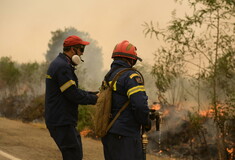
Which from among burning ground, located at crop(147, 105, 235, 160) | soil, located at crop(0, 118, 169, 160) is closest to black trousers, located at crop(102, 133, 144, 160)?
soil, located at crop(0, 118, 169, 160)

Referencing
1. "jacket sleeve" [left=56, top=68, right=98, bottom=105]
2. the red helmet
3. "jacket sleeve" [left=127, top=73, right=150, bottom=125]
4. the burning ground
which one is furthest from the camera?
the burning ground

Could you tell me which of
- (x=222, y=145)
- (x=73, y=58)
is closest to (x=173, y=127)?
(x=222, y=145)

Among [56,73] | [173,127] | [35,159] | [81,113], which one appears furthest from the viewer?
[81,113]

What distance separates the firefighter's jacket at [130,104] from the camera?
3.38 m

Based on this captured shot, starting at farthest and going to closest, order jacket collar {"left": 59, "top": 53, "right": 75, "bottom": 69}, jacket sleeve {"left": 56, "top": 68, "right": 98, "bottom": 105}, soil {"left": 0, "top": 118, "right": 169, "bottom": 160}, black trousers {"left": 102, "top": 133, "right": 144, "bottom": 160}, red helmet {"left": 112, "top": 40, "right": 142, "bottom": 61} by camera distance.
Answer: soil {"left": 0, "top": 118, "right": 169, "bottom": 160} → jacket collar {"left": 59, "top": 53, "right": 75, "bottom": 69} → jacket sleeve {"left": 56, "top": 68, "right": 98, "bottom": 105} → red helmet {"left": 112, "top": 40, "right": 142, "bottom": 61} → black trousers {"left": 102, "top": 133, "right": 144, "bottom": 160}

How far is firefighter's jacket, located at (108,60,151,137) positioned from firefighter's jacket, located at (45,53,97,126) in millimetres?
697

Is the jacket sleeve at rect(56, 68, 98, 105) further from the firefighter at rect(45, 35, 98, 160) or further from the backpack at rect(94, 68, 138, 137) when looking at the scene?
the backpack at rect(94, 68, 138, 137)

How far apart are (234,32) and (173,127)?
3850 millimetres

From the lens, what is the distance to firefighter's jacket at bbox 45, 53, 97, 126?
4.08 m

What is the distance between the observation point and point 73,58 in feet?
13.8

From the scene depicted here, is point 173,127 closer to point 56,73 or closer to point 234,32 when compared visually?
point 234,32

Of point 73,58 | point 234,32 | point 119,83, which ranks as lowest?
point 119,83

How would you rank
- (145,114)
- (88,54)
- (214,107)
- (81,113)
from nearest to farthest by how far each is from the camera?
(145,114) → (214,107) → (81,113) → (88,54)

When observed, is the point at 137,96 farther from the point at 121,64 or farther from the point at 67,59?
the point at 67,59
